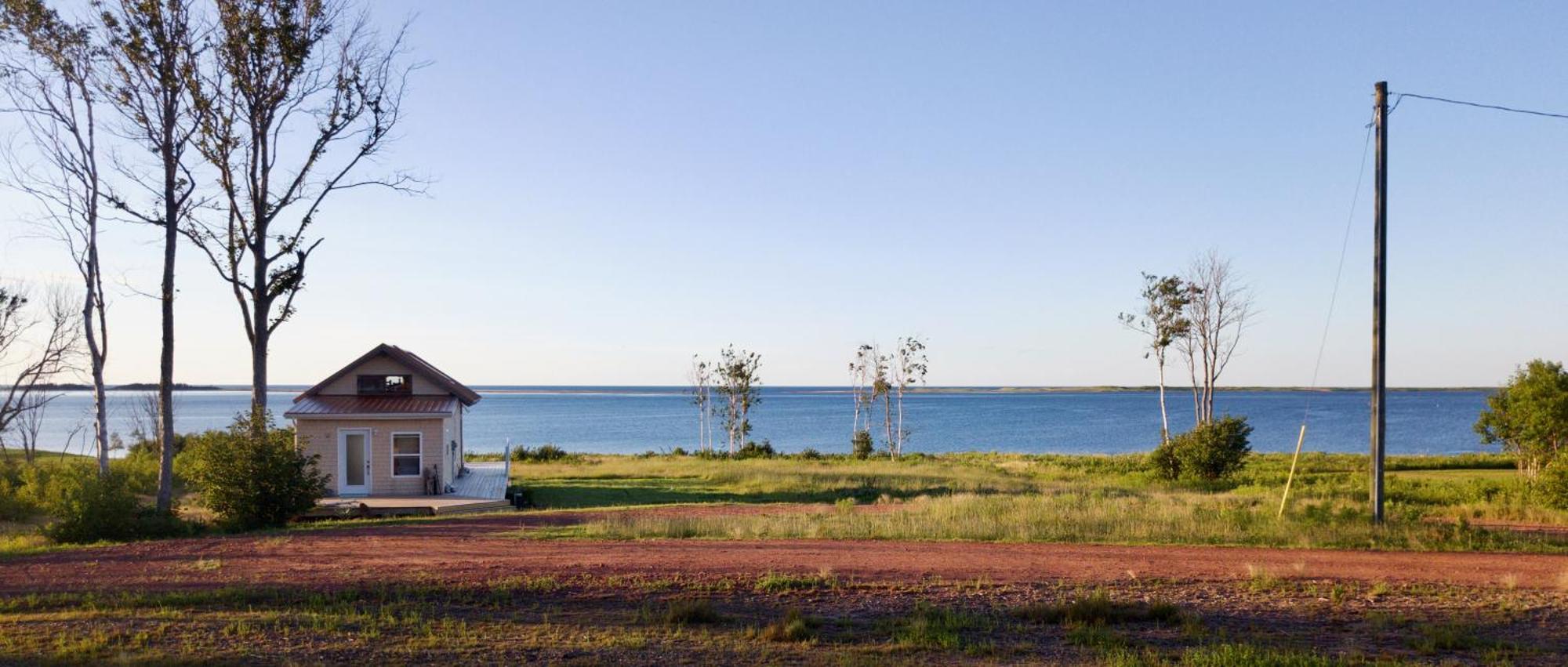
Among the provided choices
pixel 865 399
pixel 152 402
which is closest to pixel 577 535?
pixel 865 399

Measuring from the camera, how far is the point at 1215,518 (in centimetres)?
1587

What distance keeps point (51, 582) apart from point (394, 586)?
429 centimetres

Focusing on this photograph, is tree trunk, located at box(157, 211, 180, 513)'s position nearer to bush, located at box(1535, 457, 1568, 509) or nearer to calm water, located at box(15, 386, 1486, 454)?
bush, located at box(1535, 457, 1568, 509)

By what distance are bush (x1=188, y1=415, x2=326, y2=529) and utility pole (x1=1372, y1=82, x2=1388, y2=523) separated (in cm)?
1950

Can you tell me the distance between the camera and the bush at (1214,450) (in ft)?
94.8

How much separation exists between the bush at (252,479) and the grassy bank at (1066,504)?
6.47 m

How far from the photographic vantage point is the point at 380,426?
2502cm

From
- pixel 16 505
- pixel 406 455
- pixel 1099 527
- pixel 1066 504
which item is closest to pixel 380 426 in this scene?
pixel 406 455

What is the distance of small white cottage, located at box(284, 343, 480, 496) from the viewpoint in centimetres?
2470

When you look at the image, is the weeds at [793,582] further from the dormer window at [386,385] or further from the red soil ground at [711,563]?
the dormer window at [386,385]

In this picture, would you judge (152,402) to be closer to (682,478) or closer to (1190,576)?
(682,478)

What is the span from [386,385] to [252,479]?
295 inches

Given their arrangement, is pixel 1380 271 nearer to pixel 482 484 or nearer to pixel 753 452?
pixel 482 484

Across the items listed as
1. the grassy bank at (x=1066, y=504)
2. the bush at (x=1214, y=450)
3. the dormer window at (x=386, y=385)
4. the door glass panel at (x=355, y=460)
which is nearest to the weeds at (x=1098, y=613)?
the grassy bank at (x=1066, y=504)
